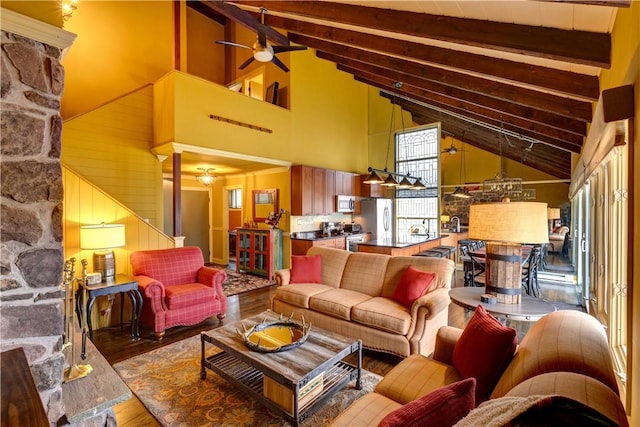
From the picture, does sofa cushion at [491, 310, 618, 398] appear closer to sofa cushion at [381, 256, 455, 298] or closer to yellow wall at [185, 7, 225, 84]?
sofa cushion at [381, 256, 455, 298]

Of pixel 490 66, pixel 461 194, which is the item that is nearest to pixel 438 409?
pixel 490 66

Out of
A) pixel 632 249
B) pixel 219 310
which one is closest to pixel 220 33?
pixel 219 310

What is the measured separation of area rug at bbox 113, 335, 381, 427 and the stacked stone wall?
2.81 feet

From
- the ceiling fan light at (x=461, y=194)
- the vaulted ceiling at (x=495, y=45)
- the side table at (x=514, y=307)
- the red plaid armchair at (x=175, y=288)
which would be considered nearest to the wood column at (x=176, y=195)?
the red plaid armchair at (x=175, y=288)

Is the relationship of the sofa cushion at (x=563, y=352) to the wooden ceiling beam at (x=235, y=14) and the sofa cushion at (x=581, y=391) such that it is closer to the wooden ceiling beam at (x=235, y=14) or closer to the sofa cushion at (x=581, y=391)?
the sofa cushion at (x=581, y=391)

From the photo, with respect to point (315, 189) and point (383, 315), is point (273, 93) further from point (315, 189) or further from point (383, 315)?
point (383, 315)

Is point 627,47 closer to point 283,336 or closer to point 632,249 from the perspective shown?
point 632,249

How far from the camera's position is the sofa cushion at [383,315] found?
2711 mm

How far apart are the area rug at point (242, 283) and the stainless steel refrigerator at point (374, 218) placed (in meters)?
3.46

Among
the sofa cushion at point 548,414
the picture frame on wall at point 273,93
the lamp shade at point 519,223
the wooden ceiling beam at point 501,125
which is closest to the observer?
the sofa cushion at point 548,414

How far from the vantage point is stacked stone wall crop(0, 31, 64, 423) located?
1326 millimetres

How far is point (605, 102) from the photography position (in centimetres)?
143

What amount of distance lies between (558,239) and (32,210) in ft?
35.0

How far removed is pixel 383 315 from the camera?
2.81 m
